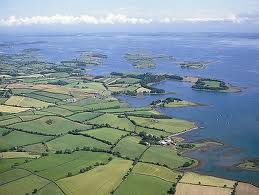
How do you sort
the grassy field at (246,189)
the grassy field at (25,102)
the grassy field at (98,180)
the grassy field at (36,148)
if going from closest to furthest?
the grassy field at (246,189), the grassy field at (98,180), the grassy field at (36,148), the grassy field at (25,102)

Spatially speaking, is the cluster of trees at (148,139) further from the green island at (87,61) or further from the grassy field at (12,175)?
the green island at (87,61)

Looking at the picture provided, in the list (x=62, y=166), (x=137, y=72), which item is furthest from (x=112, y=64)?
(x=62, y=166)

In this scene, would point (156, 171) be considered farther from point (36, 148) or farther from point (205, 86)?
point (205, 86)

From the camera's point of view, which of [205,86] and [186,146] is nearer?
[186,146]

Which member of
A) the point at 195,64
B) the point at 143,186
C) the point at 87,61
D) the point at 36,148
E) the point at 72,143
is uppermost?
the point at 195,64

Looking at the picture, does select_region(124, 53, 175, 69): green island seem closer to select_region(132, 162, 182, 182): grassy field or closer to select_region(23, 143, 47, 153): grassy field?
select_region(23, 143, 47, 153): grassy field

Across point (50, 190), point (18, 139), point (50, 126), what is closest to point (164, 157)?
point (50, 190)

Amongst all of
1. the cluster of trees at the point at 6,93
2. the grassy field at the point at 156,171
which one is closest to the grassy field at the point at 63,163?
the grassy field at the point at 156,171
